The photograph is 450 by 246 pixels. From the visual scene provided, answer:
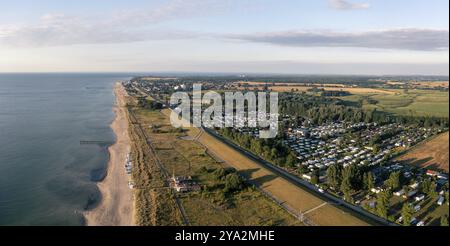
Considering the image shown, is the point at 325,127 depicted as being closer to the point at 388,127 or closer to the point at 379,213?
the point at 388,127

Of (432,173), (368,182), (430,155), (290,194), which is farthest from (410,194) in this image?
(430,155)

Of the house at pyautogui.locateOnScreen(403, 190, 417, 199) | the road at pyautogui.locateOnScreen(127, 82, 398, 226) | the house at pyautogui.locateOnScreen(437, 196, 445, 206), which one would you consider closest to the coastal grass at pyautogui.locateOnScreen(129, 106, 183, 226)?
the road at pyautogui.locateOnScreen(127, 82, 398, 226)

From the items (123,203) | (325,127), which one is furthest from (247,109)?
(123,203)

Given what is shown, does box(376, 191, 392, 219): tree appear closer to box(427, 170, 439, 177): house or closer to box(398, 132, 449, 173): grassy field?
box(427, 170, 439, 177): house

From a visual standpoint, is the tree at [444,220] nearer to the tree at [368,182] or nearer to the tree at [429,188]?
the tree at [429,188]

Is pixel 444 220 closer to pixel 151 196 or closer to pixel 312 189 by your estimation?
pixel 312 189

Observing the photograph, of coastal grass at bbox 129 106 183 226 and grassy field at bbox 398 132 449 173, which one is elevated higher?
grassy field at bbox 398 132 449 173
